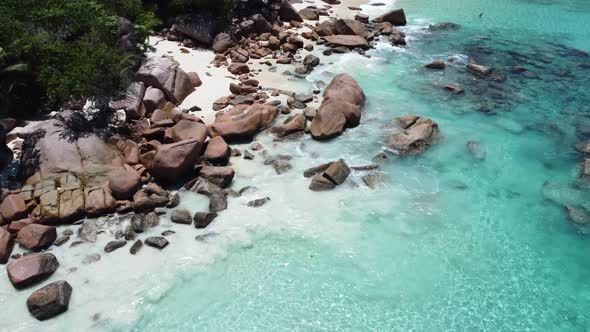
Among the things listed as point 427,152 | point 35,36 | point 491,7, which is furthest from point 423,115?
point 491,7

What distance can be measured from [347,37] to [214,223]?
44.9ft

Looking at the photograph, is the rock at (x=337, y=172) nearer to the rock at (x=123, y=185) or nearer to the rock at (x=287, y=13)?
the rock at (x=123, y=185)

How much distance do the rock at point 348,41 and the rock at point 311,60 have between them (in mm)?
2320

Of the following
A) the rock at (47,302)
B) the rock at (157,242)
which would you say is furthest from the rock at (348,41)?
the rock at (47,302)

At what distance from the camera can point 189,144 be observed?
12547mm

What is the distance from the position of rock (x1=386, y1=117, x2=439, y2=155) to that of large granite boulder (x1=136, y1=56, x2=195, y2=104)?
283 inches

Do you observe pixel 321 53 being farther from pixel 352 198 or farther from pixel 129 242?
pixel 129 242

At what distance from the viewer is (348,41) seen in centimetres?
2158

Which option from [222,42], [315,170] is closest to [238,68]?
[222,42]

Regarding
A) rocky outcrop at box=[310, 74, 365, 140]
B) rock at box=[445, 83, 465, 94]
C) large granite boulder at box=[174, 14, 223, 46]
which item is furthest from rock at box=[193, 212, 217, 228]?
rock at box=[445, 83, 465, 94]

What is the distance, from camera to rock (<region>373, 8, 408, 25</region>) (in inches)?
982

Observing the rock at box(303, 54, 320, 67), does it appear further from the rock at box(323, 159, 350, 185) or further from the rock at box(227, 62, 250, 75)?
the rock at box(323, 159, 350, 185)

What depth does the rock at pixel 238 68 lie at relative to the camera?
58.4ft

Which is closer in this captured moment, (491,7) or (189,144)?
(189,144)
